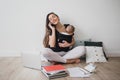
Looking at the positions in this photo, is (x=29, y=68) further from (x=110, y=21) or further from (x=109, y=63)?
(x=110, y=21)

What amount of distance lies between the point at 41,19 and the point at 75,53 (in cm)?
75

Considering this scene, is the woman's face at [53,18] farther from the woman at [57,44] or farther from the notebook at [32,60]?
the notebook at [32,60]

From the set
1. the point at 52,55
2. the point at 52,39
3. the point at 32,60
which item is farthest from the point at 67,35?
the point at 32,60

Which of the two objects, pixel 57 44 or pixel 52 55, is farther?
pixel 57 44

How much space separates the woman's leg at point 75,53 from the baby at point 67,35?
0.16 meters

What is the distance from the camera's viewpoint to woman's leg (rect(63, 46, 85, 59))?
2.64m

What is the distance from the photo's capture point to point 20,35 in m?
2.94

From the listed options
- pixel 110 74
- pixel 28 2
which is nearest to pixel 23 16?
pixel 28 2

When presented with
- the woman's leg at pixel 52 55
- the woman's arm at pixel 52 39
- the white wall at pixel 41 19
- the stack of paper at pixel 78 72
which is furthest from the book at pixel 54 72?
the white wall at pixel 41 19

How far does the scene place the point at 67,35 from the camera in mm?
2732

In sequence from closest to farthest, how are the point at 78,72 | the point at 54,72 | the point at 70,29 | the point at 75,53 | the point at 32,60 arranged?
the point at 54,72
the point at 78,72
the point at 32,60
the point at 75,53
the point at 70,29

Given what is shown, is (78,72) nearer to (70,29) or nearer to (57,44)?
(57,44)

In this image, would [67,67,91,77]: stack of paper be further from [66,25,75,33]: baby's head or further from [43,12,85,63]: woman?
[66,25,75,33]: baby's head

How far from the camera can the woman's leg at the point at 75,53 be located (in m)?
2.64
